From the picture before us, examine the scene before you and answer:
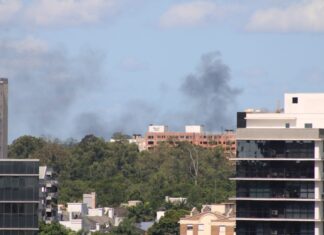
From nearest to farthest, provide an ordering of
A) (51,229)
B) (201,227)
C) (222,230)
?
(222,230)
(201,227)
(51,229)

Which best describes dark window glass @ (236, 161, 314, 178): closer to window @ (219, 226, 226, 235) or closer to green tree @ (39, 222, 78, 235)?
window @ (219, 226, 226, 235)

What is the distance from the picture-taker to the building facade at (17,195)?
454 ft

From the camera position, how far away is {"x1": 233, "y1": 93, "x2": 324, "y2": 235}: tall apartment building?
428ft

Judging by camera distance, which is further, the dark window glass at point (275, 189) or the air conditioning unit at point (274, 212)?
the air conditioning unit at point (274, 212)

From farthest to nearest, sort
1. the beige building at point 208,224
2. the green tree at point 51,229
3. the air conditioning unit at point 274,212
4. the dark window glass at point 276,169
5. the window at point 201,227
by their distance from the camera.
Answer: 1. the green tree at point 51,229
2. the window at point 201,227
3. the beige building at point 208,224
4. the air conditioning unit at point 274,212
5. the dark window glass at point 276,169

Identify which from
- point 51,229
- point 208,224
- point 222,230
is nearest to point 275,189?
point 222,230

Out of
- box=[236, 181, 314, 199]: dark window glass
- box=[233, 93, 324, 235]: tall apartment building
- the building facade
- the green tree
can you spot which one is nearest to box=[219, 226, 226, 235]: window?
the green tree

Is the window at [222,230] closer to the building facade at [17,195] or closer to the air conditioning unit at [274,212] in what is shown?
the building facade at [17,195]

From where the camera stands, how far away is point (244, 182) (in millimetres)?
131875

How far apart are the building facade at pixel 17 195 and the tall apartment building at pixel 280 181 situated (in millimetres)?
15627

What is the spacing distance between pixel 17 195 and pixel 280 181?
19507mm

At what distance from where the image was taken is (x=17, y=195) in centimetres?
13862

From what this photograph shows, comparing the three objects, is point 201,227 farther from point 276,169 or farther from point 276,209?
point 276,169

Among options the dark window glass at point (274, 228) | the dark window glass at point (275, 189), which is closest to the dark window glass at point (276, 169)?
the dark window glass at point (275, 189)
